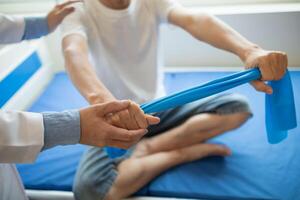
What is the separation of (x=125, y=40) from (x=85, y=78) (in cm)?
27

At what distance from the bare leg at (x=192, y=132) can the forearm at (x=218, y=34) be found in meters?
0.28

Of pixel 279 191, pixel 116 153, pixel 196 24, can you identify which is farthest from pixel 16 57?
pixel 279 191

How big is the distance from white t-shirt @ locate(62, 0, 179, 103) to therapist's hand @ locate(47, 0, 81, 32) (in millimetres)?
17

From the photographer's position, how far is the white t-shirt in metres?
1.01

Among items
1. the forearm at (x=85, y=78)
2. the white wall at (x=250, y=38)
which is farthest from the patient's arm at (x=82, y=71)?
the white wall at (x=250, y=38)

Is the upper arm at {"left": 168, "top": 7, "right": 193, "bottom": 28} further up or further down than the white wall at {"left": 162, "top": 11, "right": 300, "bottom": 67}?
further up

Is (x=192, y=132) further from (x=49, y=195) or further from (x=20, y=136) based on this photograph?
(x=20, y=136)

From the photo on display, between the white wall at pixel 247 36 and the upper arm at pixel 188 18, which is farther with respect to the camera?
the white wall at pixel 247 36

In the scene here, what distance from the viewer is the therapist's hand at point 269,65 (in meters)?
0.78

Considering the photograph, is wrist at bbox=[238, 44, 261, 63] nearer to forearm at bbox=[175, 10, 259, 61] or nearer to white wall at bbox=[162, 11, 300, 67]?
forearm at bbox=[175, 10, 259, 61]

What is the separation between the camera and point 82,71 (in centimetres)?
86

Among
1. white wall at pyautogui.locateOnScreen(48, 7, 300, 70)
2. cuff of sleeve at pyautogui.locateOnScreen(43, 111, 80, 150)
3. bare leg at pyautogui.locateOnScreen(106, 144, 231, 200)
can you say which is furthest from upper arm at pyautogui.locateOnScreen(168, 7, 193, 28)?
cuff of sleeve at pyautogui.locateOnScreen(43, 111, 80, 150)

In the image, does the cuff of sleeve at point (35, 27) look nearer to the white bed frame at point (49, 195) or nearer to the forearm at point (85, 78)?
the forearm at point (85, 78)

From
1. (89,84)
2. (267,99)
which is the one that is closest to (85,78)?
(89,84)
